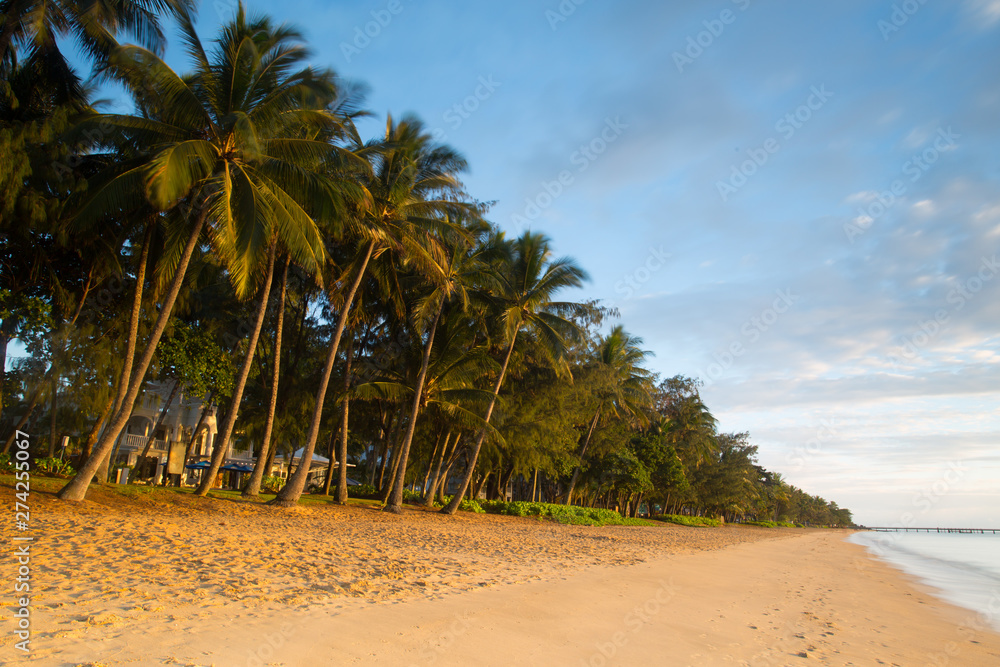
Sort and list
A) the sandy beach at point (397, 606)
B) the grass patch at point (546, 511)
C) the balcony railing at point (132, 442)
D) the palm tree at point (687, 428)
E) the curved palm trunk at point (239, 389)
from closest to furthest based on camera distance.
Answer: the sandy beach at point (397, 606)
the curved palm trunk at point (239, 389)
the grass patch at point (546, 511)
the balcony railing at point (132, 442)
the palm tree at point (687, 428)

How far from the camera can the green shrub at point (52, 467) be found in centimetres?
1611

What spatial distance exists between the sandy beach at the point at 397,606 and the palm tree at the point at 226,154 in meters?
4.64

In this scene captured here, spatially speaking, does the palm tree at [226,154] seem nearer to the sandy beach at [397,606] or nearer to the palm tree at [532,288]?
the sandy beach at [397,606]

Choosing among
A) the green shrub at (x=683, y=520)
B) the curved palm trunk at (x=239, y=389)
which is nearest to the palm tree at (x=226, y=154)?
the curved palm trunk at (x=239, y=389)

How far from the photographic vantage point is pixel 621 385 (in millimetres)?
33469

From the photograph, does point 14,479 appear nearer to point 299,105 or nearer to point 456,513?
point 299,105

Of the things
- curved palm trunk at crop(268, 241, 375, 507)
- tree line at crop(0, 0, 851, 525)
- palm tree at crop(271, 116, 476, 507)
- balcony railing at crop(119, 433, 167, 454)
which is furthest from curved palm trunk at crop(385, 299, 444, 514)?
balcony railing at crop(119, 433, 167, 454)

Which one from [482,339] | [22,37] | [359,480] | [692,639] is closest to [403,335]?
[482,339]

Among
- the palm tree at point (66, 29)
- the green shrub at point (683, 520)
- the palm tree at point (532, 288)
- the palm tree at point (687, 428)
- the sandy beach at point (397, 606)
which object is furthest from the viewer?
the green shrub at point (683, 520)

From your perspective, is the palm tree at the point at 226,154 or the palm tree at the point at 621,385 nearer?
the palm tree at the point at 226,154

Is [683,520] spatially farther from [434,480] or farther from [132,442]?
[132,442]

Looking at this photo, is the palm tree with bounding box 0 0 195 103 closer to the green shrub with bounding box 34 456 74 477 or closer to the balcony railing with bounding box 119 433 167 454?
the green shrub with bounding box 34 456 74 477

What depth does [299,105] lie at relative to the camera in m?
13.0

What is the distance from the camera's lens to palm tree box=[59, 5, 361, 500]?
36.2 ft
